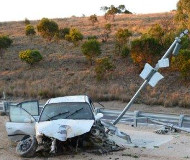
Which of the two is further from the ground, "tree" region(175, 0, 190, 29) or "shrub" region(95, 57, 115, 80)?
"tree" region(175, 0, 190, 29)

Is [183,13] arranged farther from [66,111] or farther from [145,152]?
[145,152]

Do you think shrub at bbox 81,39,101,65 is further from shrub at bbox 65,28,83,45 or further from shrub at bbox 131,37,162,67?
shrub at bbox 65,28,83,45

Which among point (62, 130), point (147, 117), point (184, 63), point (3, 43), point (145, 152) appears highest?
point (62, 130)

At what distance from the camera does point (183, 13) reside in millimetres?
42438

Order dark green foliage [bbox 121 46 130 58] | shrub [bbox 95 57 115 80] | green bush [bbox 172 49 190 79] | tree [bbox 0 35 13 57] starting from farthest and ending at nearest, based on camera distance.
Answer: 1. tree [bbox 0 35 13 57]
2. dark green foliage [bbox 121 46 130 58]
3. shrub [bbox 95 57 115 80]
4. green bush [bbox 172 49 190 79]

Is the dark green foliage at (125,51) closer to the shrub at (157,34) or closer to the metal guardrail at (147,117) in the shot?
the shrub at (157,34)

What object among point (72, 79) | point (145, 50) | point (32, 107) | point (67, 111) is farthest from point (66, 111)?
point (72, 79)

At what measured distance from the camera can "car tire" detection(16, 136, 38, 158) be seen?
10.4m

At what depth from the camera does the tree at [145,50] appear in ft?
116

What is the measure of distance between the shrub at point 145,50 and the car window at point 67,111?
24175 mm

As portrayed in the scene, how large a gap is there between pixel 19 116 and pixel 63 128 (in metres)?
2.43

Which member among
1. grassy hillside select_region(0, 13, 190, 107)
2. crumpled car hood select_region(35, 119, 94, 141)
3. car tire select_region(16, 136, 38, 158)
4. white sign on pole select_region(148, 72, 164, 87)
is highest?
white sign on pole select_region(148, 72, 164, 87)

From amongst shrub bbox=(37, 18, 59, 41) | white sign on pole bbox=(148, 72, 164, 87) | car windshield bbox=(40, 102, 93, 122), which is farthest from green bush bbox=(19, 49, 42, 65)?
white sign on pole bbox=(148, 72, 164, 87)

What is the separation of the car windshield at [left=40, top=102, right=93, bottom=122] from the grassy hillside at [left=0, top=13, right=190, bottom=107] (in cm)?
1569
